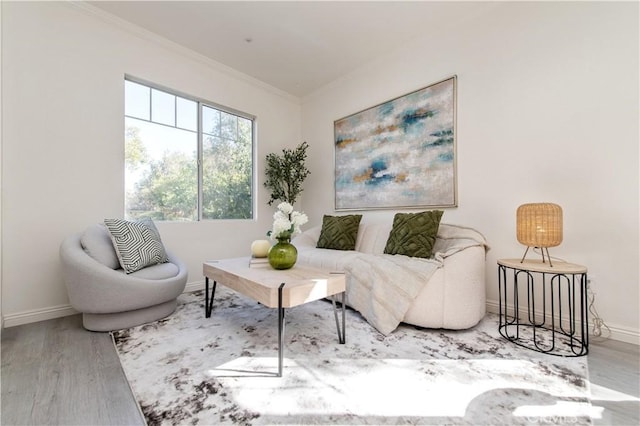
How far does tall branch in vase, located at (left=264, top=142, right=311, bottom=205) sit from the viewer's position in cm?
403

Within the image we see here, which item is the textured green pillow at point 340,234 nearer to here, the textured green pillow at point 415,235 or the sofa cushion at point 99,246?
the textured green pillow at point 415,235

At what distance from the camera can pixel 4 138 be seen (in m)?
2.15

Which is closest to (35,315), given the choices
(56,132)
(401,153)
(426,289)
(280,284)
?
(56,132)

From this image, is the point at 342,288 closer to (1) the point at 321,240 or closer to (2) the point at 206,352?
(2) the point at 206,352

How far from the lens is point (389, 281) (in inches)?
82.8

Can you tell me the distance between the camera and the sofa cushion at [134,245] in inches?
86.1

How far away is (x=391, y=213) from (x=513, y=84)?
1.73 meters

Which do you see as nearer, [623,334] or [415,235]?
[623,334]

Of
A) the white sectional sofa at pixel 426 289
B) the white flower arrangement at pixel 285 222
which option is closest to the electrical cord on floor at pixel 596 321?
the white sectional sofa at pixel 426 289

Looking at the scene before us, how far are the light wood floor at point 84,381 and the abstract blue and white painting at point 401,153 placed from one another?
1.64m

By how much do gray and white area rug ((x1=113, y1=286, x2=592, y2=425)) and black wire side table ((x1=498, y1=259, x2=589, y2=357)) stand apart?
150 mm

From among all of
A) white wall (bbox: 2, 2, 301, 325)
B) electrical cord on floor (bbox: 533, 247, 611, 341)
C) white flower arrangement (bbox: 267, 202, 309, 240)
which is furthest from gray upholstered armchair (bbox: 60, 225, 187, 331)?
electrical cord on floor (bbox: 533, 247, 611, 341)

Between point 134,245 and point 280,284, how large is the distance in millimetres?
1571

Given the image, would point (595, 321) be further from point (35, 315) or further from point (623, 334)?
point (35, 315)
